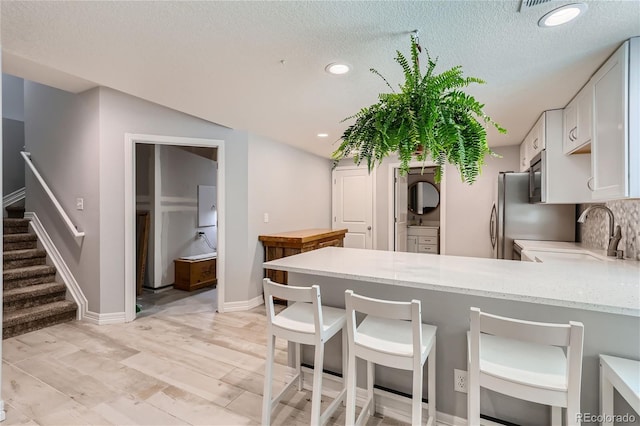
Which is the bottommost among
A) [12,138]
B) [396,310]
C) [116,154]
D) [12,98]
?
[396,310]

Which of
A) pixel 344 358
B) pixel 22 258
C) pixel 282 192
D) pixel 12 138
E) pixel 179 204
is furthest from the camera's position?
pixel 179 204

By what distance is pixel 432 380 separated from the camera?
167 centimetres

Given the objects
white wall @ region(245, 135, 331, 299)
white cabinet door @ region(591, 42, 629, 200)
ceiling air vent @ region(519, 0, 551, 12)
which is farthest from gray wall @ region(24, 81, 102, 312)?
white cabinet door @ region(591, 42, 629, 200)

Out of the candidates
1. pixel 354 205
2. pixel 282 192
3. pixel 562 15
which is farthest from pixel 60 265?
pixel 562 15

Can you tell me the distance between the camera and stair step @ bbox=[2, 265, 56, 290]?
3.36 meters

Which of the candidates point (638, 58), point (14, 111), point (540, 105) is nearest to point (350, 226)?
point (540, 105)

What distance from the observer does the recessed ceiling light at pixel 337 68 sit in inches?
80.2

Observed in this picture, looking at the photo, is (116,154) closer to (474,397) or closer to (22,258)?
(22,258)

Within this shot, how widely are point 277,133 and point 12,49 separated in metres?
2.40

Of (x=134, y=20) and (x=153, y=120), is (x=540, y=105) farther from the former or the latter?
(x=153, y=120)

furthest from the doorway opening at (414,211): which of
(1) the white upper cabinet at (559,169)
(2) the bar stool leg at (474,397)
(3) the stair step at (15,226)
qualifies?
(3) the stair step at (15,226)

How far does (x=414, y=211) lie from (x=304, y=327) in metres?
4.79

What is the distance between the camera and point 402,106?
148 cm

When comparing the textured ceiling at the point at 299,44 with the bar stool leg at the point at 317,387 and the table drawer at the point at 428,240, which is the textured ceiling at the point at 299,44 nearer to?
the bar stool leg at the point at 317,387
